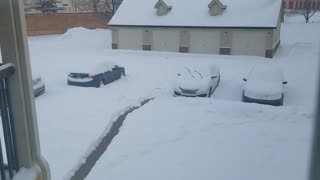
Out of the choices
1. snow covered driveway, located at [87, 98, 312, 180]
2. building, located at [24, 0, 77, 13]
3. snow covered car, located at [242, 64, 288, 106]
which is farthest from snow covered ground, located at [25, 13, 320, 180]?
building, located at [24, 0, 77, 13]

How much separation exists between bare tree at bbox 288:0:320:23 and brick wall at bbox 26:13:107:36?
19309 millimetres

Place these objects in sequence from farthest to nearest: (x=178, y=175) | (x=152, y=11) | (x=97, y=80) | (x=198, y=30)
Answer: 1. (x=152, y=11)
2. (x=198, y=30)
3. (x=97, y=80)
4. (x=178, y=175)

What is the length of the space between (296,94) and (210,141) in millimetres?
6318

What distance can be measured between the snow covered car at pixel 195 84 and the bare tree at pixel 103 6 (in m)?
22.1

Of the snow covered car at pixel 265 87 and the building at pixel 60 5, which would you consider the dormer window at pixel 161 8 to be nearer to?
the snow covered car at pixel 265 87

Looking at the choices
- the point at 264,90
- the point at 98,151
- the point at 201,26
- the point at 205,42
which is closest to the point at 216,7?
the point at 201,26

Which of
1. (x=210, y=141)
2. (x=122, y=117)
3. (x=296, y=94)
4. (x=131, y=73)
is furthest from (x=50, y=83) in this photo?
(x=296, y=94)

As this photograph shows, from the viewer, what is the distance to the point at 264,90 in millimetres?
12570

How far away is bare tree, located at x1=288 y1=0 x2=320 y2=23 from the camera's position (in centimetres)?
3592

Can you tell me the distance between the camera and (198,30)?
2402cm

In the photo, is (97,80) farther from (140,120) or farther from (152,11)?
(152,11)

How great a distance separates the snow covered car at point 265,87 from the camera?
12.4 meters

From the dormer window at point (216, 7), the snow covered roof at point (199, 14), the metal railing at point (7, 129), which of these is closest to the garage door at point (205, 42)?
the snow covered roof at point (199, 14)

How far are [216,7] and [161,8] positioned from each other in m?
3.81
